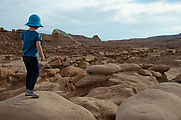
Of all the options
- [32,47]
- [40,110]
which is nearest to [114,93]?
[40,110]

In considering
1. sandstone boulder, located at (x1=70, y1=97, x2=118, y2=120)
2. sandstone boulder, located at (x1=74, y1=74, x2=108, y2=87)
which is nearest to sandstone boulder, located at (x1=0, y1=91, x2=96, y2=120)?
sandstone boulder, located at (x1=70, y1=97, x2=118, y2=120)

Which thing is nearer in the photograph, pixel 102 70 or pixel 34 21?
pixel 34 21

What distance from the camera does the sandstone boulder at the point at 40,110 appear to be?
7.38ft

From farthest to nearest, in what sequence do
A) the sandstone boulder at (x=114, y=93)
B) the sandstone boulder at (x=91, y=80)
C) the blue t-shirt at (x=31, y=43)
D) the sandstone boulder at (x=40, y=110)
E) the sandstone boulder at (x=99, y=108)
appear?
1. the sandstone boulder at (x=91, y=80)
2. the sandstone boulder at (x=114, y=93)
3. the sandstone boulder at (x=99, y=108)
4. the blue t-shirt at (x=31, y=43)
5. the sandstone boulder at (x=40, y=110)

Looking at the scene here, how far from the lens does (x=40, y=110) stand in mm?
2303

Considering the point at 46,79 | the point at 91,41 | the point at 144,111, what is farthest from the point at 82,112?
the point at 91,41

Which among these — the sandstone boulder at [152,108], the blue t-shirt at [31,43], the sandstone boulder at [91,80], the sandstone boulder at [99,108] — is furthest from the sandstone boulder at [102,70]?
the blue t-shirt at [31,43]

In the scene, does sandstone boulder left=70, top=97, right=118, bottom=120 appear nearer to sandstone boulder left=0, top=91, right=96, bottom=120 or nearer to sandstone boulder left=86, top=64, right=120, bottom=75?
sandstone boulder left=0, top=91, right=96, bottom=120

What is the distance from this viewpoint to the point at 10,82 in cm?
648

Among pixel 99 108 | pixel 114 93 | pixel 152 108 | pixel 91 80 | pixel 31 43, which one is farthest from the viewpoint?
pixel 91 80

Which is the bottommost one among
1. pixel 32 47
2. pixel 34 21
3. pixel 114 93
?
pixel 114 93

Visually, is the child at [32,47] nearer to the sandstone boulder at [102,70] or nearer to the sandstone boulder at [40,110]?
the sandstone boulder at [40,110]

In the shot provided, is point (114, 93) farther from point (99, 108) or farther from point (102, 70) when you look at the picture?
point (102, 70)

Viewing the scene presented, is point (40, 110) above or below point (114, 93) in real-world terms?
above
